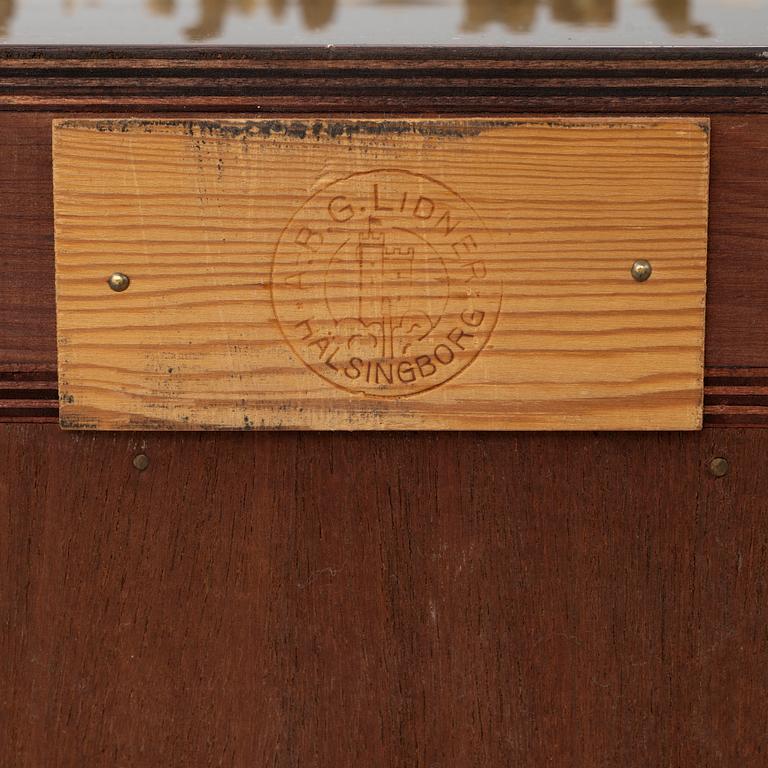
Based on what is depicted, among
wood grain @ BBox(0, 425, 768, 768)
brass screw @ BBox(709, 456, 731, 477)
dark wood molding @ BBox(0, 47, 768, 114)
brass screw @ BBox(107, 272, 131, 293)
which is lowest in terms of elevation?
wood grain @ BBox(0, 425, 768, 768)

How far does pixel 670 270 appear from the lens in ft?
3.02

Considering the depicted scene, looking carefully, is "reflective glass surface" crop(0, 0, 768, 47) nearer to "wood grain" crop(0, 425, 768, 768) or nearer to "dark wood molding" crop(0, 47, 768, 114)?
"dark wood molding" crop(0, 47, 768, 114)

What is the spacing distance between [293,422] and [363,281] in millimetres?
152

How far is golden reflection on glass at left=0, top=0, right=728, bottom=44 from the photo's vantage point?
0.94 m

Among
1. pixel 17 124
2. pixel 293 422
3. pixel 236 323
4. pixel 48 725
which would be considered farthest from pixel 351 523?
pixel 17 124

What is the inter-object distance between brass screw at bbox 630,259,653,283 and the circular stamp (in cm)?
13

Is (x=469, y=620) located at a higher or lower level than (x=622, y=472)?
lower

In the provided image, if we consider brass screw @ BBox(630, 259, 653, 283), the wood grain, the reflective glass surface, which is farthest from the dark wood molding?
the wood grain

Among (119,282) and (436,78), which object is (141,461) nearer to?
(119,282)

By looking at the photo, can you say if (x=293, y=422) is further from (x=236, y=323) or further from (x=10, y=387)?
(x=10, y=387)

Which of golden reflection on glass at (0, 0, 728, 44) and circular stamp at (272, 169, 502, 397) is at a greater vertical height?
golden reflection on glass at (0, 0, 728, 44)

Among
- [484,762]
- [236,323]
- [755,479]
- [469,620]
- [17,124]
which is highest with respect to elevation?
[17,124]

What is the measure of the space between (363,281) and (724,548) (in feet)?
1.46

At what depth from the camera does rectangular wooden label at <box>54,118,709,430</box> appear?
3.00 feet
